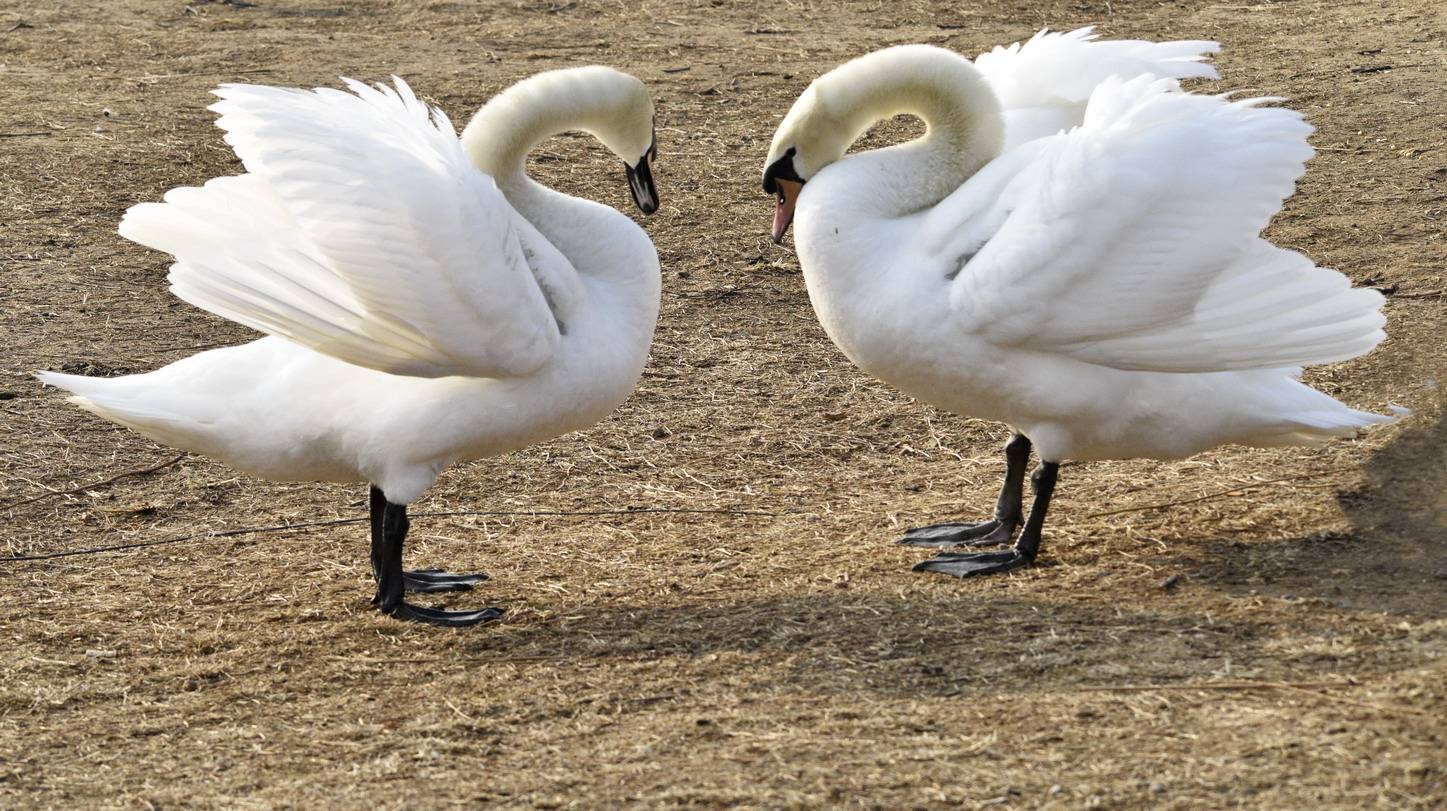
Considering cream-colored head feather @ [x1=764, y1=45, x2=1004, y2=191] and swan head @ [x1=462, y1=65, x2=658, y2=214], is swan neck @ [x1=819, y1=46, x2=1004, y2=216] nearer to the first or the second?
cream-colored head feather @ [x1=764, y1=45, x2=1004, y2=191]

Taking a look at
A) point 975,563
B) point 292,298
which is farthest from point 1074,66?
point 292,298

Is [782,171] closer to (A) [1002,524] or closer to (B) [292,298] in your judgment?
(A) [1002,524]

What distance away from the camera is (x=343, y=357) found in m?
4.30

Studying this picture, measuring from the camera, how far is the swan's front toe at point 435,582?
196 inches

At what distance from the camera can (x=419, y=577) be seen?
500 cm

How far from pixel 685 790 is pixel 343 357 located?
158cm

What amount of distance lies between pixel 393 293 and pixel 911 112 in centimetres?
169

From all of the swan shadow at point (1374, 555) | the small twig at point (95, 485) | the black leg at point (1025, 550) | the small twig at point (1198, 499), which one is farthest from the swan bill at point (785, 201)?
the small twig at point (95, 485)

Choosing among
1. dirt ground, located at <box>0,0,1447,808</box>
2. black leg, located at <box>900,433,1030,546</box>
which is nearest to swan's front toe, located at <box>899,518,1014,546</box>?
black leg, located at <box>900,433,1030,546</box>

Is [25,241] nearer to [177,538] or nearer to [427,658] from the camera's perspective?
[177,538]

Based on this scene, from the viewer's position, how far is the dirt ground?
353 centimetres

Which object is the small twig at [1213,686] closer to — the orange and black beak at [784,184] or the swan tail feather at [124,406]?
the orange and black beak at [784,184]

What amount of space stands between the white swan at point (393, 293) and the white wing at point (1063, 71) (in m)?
1.23

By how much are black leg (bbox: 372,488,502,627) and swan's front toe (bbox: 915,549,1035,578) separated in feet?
4.19
